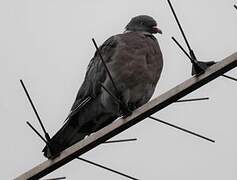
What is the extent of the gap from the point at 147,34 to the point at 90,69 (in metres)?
0.75

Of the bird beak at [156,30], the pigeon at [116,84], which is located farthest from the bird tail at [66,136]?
the bird beak at [156,30]

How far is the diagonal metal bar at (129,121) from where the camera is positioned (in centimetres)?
293

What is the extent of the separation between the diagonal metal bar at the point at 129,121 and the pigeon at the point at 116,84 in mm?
2461

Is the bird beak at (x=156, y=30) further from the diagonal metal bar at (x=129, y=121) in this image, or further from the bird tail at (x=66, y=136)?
the diagonal metal bar at (x=129, y=121)

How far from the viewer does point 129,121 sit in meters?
3.12

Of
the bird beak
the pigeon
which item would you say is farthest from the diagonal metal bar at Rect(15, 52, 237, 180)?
the bird beak

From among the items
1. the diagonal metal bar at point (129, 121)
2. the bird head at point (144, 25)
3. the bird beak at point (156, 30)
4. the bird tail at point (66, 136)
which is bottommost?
the bird tail at point (66, 136)

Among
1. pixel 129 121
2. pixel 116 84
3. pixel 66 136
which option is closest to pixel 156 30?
pixel 116 84

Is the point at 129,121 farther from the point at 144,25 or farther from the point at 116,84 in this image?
the point at 144,25

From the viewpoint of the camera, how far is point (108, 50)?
21.3ft

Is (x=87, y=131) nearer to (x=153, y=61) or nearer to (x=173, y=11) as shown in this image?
(x=153, y=61)

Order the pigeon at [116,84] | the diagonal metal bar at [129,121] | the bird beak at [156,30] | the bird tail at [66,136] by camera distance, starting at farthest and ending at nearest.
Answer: the bird beak at [156,30], the pigeon at [116,84], the bird tail at [66,136], the diagonal metal bar at [129,121]

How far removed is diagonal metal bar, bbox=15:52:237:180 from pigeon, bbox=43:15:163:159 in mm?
2461

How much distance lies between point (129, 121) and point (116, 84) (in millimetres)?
2837
